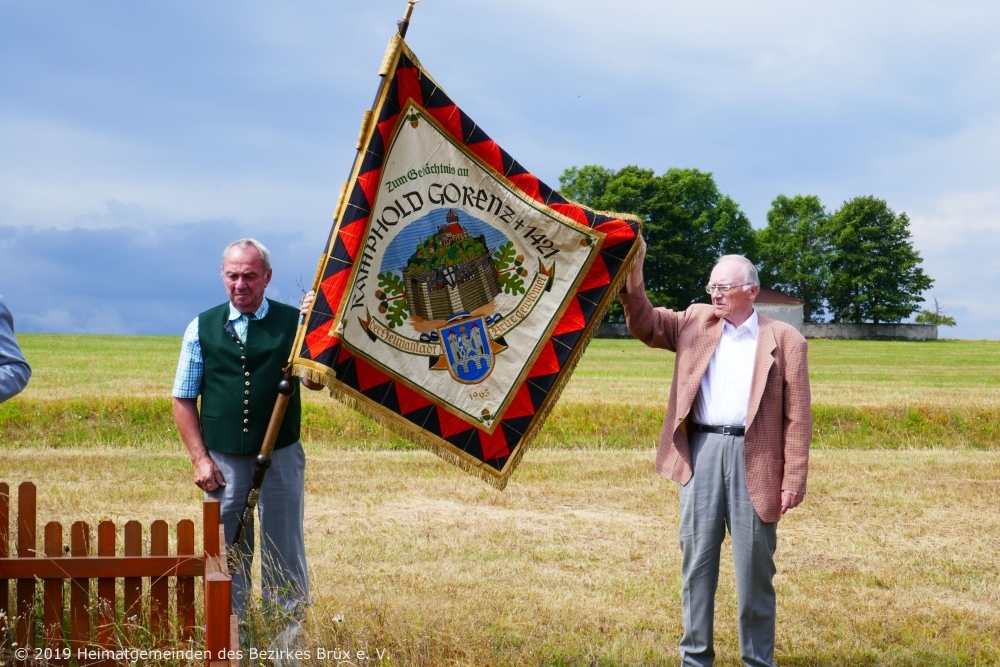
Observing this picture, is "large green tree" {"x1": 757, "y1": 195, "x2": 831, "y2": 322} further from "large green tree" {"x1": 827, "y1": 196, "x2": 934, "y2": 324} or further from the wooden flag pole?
the wooden flag pole

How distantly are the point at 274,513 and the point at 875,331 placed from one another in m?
76.0

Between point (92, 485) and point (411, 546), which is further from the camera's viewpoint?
point (92, 485)

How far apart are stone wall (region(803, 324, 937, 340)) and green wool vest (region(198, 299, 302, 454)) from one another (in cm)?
7265

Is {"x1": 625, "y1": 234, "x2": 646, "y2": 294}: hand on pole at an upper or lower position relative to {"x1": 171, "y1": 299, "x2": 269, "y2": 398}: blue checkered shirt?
upper

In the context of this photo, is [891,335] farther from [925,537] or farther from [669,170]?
[925,537]

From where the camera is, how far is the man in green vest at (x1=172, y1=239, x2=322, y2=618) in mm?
4926

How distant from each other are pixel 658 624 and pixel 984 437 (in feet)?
40.9

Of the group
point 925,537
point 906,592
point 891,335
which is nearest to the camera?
point 906,592

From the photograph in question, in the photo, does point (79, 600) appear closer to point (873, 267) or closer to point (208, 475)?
point (208, 475)

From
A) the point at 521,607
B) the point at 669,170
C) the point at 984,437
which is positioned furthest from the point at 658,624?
the point at 669,170

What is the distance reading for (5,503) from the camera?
15.6 feet

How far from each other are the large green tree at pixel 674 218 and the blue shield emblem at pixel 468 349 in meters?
65.6

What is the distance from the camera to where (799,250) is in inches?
3408

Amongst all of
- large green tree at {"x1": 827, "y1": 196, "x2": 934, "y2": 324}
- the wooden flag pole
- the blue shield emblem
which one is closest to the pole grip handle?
the wooden flag pole
